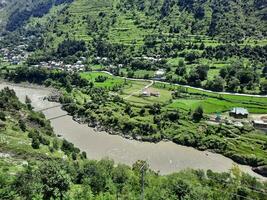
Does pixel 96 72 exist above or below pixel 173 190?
below

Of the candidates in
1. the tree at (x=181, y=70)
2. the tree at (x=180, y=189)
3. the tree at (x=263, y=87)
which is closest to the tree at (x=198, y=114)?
the tree at (x=263, y=87)

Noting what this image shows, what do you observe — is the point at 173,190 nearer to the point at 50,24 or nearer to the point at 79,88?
the point at 79,88

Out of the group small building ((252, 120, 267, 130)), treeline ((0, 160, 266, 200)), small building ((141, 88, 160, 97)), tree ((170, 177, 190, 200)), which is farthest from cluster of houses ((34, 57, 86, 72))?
tree ((170, 177, 190, 200))

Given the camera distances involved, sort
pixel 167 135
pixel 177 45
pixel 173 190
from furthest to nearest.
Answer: pixel 177 45 < pixel 167 135 < pixel 173 190

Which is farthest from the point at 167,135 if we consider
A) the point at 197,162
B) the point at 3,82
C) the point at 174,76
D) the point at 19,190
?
the point at 3,82

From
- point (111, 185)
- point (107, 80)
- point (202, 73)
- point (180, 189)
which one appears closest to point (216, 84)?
point (202, 73)

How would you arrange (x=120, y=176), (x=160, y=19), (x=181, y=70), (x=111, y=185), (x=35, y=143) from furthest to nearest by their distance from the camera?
(x=160, y=19) < (x=181, y=70) < (x=35, y=143) < (x=120, y=176) < (x=111, y=185)

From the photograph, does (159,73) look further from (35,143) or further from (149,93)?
(35,143)
